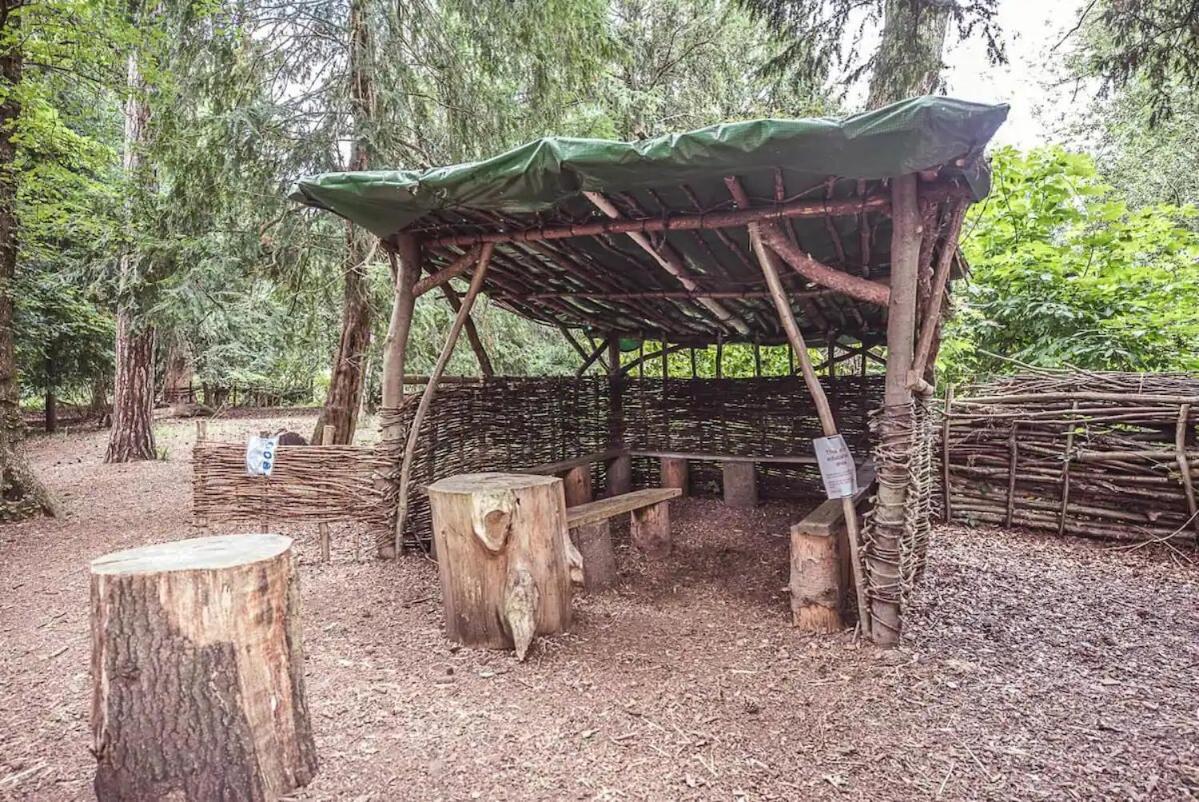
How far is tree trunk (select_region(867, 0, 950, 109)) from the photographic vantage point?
17.1 ft

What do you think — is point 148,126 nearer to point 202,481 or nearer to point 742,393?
point 202,481

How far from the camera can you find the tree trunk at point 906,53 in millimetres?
5223

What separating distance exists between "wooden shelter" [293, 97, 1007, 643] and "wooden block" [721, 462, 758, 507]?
148cm

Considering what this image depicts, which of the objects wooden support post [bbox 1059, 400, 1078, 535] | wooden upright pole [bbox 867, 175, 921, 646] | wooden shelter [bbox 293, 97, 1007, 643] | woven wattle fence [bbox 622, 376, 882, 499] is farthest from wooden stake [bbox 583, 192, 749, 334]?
wooden support post [bbox 1059, 400, 1078, 535]

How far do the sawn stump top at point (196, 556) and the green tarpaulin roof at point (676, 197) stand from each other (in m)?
1.88

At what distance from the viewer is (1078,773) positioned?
6.61ft

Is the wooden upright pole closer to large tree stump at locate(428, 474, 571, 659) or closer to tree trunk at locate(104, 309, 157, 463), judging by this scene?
large tree stump at locate(428, 474, 571, 659)

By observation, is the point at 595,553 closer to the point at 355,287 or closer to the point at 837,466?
the point at 837,466

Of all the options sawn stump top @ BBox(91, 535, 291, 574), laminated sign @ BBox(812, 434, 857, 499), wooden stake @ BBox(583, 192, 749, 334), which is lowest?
sawn stump top @ BBox(91, 535, 291, 574)

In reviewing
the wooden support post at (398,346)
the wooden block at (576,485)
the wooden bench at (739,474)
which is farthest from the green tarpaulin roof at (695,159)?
the wooden bench at (739,474)

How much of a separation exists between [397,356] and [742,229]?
2.43 metres

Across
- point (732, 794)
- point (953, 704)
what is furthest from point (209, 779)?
point (953, 704)

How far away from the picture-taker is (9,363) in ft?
17.0

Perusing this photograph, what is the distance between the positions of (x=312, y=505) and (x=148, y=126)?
158 inches
